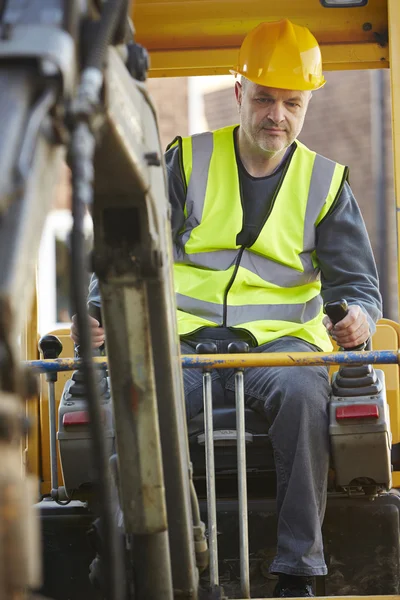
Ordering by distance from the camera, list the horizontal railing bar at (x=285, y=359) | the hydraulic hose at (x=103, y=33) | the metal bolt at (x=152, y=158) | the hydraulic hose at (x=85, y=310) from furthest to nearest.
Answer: the horizontal railing bar at (x=285, y=359), the metal bolt at (x=152, y=158), the hydraulic hose at (x=103, y=33), the hydraulic hose at (x=85, y=310)

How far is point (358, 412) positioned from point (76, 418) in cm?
100

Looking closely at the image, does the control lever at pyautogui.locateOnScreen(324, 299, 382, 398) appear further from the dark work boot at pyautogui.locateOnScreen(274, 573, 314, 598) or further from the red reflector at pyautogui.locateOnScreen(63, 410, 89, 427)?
the red reflector at pyautogui.locateOnScreen(63, 410, 89, 427)

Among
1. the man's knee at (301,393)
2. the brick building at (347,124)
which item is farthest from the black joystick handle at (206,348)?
the brick building at (347,124)

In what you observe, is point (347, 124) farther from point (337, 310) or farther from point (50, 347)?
point (337, 310)

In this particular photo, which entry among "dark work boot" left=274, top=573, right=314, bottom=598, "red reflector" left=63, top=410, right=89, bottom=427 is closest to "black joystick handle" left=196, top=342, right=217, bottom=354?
"red reflector" left=63, top=410, right=89, bottom=427

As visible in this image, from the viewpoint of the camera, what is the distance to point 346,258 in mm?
4238

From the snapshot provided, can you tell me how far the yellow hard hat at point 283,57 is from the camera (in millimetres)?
4266

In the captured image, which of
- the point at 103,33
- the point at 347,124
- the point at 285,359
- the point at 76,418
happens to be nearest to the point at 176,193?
the point at 76,418

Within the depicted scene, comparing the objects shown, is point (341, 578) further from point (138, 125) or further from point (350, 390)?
point (138, 125)

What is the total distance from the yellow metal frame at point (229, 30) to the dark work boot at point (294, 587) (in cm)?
212

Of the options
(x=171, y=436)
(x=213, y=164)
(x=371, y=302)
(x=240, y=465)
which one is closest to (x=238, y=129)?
(x=213, y=164)

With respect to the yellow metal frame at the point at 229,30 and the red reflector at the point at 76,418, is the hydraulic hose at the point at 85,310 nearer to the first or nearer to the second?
the red reflector at the point at 76,418

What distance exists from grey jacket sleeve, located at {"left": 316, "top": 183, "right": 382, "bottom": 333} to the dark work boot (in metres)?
1.06

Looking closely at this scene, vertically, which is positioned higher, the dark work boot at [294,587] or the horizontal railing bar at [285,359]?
the horizontal railing bar at [285,359]
